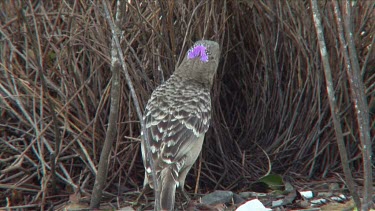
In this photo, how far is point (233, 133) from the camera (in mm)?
4500

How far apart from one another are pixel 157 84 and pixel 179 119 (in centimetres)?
45

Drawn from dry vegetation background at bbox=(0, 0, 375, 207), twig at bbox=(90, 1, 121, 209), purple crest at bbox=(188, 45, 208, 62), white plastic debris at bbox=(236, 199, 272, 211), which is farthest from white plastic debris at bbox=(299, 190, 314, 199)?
twig at bbox=(90, 1, 121, 209)

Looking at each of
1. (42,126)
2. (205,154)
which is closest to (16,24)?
(42,126)

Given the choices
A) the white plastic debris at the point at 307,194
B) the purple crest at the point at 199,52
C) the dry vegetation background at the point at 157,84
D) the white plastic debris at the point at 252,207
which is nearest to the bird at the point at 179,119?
the purple crest at the point at 199,52

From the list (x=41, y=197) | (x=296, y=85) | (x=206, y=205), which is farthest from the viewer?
(x=296, y=85)

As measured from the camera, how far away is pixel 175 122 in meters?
3.77

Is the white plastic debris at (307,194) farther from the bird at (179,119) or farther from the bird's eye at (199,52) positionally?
the bird's eye at (199,52)

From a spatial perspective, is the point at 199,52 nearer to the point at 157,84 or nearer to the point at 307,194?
the point at 157,84

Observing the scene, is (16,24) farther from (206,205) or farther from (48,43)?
(206,205)

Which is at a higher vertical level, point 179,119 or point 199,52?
point 199,52

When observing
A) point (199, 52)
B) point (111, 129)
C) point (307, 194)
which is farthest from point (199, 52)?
point (307, 194)

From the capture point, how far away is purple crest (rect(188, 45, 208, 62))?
12.6 ft

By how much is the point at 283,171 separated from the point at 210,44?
1104 mm

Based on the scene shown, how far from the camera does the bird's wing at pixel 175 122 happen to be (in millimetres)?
3607
